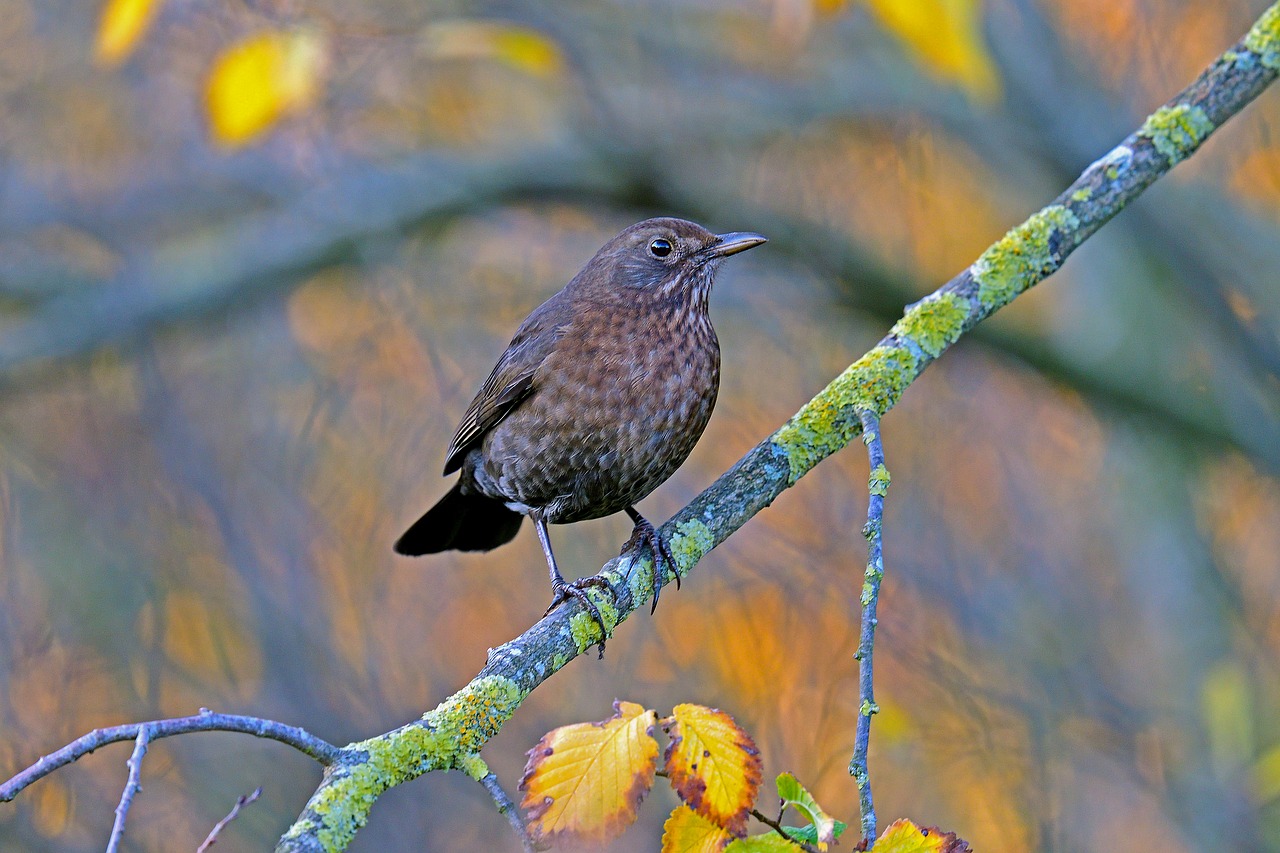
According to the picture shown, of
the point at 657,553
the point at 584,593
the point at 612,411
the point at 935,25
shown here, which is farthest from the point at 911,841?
the point at 935,25

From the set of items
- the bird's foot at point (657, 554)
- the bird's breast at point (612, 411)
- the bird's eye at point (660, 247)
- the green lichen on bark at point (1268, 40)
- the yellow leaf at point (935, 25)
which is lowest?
the bird's foot at point (657, 554)

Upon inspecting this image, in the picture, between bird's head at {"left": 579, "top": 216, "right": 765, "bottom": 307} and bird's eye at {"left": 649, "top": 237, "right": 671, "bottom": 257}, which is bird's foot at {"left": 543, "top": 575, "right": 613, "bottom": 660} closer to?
bird's head at {"left": 579, "top": 216, "right": 765, "bottom": 307}

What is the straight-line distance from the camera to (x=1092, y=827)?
677cm

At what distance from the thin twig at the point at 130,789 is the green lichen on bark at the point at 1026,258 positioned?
230cm

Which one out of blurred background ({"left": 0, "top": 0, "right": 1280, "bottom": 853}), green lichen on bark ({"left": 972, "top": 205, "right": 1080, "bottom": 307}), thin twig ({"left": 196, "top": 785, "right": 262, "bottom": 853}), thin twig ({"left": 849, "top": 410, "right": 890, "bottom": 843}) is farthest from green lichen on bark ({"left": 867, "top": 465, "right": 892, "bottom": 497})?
blurred background ({"left": 0, "top": 0, "right": 1280, "bottom": 853})

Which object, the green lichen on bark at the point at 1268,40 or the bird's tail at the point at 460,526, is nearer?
the green lichen on bark at the point at 1268,40

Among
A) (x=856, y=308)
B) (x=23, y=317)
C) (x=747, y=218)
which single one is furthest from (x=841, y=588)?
(x=23, y=317)

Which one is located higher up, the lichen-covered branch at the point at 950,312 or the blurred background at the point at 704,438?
the blurred background at the point at 704,438

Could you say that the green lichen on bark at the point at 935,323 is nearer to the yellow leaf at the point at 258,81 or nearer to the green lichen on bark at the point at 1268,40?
the green lichen on bark at the point at 1268,40

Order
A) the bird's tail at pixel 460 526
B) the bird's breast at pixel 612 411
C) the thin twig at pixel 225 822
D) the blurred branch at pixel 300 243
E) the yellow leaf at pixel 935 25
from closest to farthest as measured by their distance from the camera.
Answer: the thin twig at pixel 225 822
the bird's breast at pixel 612 411
the yellow leaf at pixel 935 25
the bird's tail at pixel 460 526
the blurred branch at pixel 300 243

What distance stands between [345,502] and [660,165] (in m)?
3.21

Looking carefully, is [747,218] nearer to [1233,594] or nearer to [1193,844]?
[1233,594]

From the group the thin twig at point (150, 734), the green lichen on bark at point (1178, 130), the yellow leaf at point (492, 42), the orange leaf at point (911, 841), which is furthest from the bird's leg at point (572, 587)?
the yellow leaf at point (492, 42)

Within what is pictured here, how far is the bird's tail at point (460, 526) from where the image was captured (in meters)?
4.62
